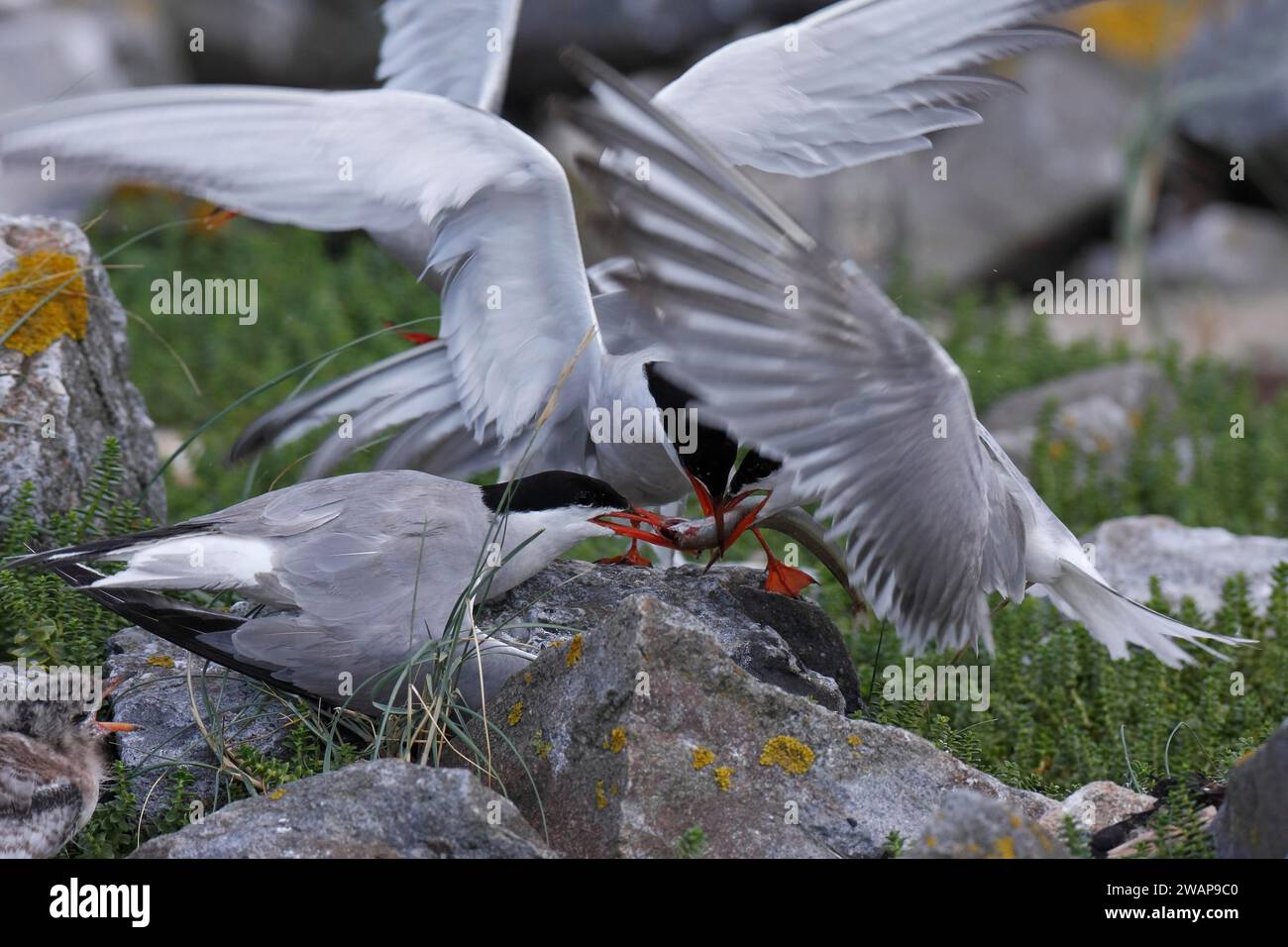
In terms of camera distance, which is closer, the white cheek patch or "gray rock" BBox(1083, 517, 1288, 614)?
the white cheek patch

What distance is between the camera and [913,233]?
9.76 metres

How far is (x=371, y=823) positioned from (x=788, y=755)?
2.44 ft

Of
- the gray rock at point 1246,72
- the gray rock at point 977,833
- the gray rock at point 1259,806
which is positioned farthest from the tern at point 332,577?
the gray rock at point 1246,72

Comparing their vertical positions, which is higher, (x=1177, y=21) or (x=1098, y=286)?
(x=1177, y=21)

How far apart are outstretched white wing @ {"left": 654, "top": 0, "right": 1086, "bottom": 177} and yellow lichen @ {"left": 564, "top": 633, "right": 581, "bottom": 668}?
1.76 metres

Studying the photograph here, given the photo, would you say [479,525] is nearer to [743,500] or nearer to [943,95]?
[743,500]

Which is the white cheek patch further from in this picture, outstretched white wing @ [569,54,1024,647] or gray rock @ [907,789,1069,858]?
gray rock @ [907,789,1069,858]

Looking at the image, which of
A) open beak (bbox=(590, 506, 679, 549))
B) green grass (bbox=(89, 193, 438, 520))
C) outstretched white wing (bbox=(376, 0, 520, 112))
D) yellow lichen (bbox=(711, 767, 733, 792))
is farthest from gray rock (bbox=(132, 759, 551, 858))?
outstretched white wing (bbox=(376, 0, 520, 112))

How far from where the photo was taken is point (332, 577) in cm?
301

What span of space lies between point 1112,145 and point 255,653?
8822mm

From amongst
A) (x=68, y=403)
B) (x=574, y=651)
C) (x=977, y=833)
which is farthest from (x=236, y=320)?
(x=977, y=833)

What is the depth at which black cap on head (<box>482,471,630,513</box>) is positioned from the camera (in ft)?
10.7
